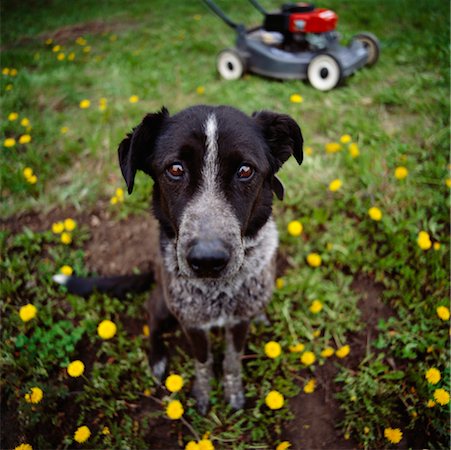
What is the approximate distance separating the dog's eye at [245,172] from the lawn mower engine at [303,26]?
3.01 metres

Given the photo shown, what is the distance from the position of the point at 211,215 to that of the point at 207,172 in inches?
8.8

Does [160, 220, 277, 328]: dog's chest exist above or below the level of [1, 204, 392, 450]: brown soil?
above

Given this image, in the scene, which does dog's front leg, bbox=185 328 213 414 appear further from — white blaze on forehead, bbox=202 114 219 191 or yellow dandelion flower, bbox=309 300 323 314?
white blaze on forehead, bbox=202 114 219 191

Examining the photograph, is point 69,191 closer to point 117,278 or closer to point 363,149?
point 117,278

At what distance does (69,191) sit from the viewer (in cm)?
338

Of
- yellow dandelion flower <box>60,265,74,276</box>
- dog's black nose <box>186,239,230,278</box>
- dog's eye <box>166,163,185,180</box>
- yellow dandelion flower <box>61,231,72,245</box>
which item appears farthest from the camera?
yellow dandelion flower <box>61,231,72,245</box>

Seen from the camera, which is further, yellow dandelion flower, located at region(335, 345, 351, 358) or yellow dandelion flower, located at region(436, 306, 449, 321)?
yellow dandelion flower, located at region(335, 345, 351, 358)

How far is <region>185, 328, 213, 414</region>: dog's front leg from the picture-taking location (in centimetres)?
210

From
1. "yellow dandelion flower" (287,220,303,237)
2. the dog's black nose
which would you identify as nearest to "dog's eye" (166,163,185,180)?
the dog's black nose

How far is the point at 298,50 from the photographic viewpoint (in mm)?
4293

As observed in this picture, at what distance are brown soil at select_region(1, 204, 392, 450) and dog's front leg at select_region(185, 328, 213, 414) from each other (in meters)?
0.24

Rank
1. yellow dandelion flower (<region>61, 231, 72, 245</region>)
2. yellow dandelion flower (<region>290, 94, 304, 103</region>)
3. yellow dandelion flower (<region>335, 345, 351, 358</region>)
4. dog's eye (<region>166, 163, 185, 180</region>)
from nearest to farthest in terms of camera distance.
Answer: dog's eye (<region>166, 163, 185, 180</region>) < yellow dandelion flower (<region>335, 345, 351, 358</region>) < yellow dandelion flower (<region>61, 231, 72, 245</region>) < yellow dandelion flower (<region>290, 94, 304, 103</region>)

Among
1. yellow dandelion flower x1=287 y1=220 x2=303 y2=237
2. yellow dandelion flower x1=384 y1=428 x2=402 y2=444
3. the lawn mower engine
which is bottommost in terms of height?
yellow dandelion flower x1=384 y1=428 x2=402 y2=444

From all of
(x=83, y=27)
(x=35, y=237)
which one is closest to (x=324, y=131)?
(x=35, y=237)
